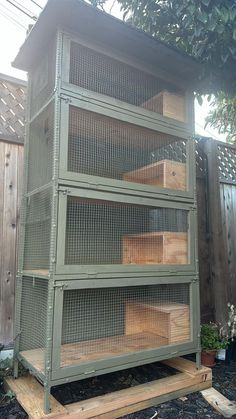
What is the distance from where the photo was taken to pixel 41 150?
81.2 inches

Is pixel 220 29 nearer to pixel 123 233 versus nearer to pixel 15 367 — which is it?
pixel 123 233

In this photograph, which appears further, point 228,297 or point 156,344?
point 228,297

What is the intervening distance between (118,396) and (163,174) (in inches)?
54.3

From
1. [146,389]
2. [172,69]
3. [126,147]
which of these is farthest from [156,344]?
[172,69]

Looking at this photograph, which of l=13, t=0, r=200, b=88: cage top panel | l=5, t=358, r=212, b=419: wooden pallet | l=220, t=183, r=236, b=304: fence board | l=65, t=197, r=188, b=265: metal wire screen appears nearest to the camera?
l=5, t=358, r=212, b=419: wooden pallet

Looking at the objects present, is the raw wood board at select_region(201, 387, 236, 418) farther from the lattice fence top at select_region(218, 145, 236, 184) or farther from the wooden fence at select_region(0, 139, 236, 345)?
the lattice fence top at select_region(218, 145, 236, 184)

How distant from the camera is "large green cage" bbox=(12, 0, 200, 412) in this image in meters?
1.73

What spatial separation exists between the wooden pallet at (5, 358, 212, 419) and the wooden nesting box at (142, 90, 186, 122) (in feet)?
5.76

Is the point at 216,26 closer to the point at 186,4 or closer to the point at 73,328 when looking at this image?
the point at 186,4

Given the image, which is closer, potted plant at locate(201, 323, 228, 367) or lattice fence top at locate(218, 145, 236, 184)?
potted plant at locate(201, 323, 228, 367)

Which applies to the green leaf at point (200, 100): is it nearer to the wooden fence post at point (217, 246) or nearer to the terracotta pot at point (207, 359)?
the wooden fence post at point (217, 246)

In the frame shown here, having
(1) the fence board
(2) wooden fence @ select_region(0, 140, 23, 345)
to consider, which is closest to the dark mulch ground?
(2) wooden fence @ select_region(0, 140, 23, 345)

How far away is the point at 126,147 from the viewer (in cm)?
219

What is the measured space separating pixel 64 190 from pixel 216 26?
1.44 meters
